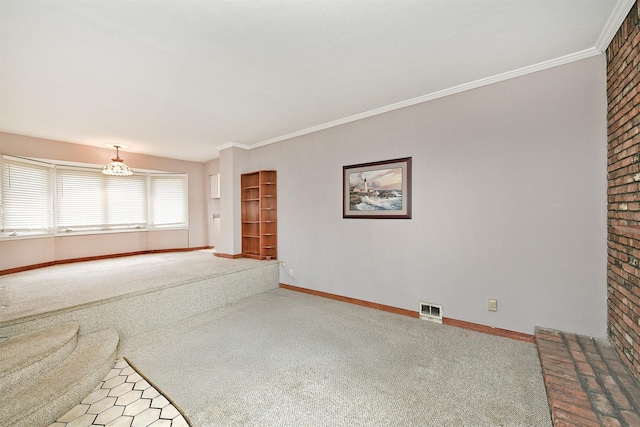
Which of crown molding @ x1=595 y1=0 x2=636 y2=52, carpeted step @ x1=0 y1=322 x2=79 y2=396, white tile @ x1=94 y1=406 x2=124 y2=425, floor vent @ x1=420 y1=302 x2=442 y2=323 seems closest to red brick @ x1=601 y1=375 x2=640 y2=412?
floor vent @ x1=420 y1=302 x2=442 y2=323

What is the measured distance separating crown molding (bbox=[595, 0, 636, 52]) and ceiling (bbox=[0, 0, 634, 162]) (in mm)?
10

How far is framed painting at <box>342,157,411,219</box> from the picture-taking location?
3430 millimetres

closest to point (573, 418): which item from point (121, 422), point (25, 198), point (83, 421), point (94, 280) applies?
point (121, 422)

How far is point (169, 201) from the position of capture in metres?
6.57

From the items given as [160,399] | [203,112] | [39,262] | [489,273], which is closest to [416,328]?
[489,273]

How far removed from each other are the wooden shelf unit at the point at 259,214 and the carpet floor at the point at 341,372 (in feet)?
5.84

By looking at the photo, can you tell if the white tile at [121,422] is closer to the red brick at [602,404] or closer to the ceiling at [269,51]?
the ceiling at [269,51]

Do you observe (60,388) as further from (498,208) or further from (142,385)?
(498,208)

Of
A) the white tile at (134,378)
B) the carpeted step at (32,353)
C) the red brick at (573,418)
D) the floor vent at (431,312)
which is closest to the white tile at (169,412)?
the white tile at (134,378)

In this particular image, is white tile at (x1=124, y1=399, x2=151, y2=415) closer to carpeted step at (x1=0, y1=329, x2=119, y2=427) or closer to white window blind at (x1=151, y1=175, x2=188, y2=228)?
carpeted step at (x1=0, y1=329, x2=119, y2=427)

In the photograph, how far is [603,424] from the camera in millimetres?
1466

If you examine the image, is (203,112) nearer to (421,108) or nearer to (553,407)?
(421,108)

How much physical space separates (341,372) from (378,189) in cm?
227

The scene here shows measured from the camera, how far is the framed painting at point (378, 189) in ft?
11.3
